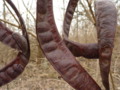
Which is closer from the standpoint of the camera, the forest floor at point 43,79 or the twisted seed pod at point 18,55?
the twisted seed pod at point 18,55

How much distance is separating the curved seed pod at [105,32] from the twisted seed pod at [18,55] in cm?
12

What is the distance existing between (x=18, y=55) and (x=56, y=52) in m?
0.12

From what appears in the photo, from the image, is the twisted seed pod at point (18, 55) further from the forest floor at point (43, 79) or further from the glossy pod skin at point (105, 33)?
the forest floor at point (43, 79)

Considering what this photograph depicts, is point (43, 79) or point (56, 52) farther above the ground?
point (56, 52)

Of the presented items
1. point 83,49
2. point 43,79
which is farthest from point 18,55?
point 43,79

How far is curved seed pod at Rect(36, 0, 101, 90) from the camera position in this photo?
0.36 meters

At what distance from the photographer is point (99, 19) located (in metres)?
0.40

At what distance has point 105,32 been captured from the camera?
39cm

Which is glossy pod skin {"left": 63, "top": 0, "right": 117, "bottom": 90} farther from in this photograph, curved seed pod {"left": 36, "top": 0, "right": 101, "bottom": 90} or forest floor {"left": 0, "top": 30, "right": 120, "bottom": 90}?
forest floor {"left": 0, "top": 30, "right": 120, "bottom": 90}

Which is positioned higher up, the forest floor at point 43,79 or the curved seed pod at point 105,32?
the curved seed pod at point 105,32

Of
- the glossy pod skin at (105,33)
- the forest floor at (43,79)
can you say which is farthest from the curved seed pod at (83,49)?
the forest floor at (43,79)

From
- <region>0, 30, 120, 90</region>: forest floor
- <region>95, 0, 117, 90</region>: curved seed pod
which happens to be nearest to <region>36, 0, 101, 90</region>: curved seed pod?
<region>95, 0, 117, 90</region>: curved seed pod

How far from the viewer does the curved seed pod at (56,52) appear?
0.36 metres

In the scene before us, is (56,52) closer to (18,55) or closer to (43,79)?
(18,55)
